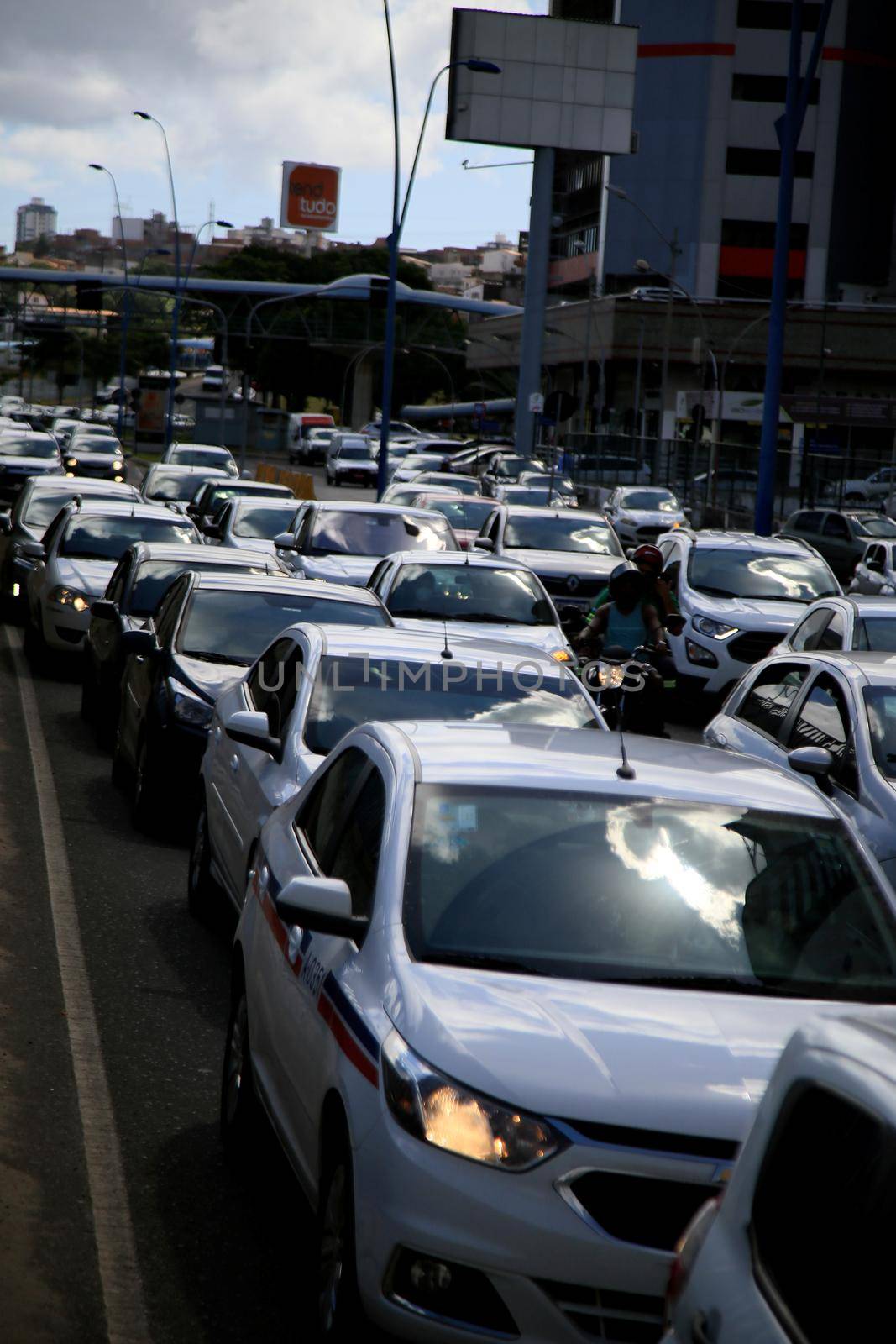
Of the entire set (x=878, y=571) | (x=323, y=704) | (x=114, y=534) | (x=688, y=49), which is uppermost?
(x=688, y=49)

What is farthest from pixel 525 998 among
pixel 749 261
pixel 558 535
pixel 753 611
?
pixel 749 261

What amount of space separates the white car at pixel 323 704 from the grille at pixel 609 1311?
159 inches

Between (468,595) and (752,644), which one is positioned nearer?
(468,595)

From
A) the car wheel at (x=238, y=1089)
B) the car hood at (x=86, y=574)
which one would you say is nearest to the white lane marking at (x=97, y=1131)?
the car wheel at (x=238, y=1089)

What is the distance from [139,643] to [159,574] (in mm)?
4495

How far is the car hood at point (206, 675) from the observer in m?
11.2

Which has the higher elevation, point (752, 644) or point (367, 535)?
point (367, 535)

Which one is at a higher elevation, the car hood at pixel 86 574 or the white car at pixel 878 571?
the car hood at pixel 86 574

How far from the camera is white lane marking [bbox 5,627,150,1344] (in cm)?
484

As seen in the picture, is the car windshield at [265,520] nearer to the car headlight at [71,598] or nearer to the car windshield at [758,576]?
the car headlight at [71,598]

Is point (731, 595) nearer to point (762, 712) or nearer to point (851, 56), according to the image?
point (762, 712)

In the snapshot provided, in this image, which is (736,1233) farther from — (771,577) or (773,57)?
(773,57)

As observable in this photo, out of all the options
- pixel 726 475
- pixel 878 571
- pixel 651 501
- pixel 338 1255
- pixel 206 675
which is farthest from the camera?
pixel 726 475

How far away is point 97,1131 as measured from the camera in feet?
20.0
